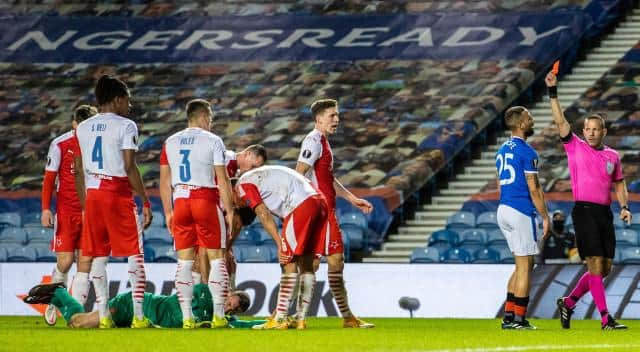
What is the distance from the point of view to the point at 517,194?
1161 centimetres

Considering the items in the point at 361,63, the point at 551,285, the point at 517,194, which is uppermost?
the point at 361,63

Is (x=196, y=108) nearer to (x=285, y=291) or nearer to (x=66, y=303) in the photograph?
(x=285, y=291)

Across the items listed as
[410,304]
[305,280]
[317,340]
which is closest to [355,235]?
[410,304]

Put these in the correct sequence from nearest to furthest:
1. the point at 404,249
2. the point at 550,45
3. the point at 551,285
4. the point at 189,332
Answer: the point at 189,332 → the point at 551,285 → the point at 404,249 → the point at 550,45

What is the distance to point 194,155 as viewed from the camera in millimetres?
11242

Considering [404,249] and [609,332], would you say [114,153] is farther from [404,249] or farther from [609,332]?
[404,249]

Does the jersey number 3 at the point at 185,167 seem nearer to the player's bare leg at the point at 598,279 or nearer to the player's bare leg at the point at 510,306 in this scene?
the player's bare leg at the point at 510,306

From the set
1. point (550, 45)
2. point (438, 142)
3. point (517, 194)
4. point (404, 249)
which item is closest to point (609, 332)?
point (517, 194)

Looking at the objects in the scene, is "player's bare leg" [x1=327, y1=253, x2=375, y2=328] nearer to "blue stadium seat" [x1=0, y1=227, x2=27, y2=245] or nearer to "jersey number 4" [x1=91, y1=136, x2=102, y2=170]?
"jersey number 4" [x1=91, y1=136, x2=102, y2=170]

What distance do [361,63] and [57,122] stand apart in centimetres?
582

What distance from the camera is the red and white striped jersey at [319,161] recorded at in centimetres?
1164

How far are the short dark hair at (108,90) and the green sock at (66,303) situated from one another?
1.72m

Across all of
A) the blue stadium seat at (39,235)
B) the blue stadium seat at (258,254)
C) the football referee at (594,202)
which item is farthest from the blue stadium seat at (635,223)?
the blue stadium seat at (39,235)

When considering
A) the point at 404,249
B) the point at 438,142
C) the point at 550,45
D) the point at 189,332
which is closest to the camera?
the point at 189,332
